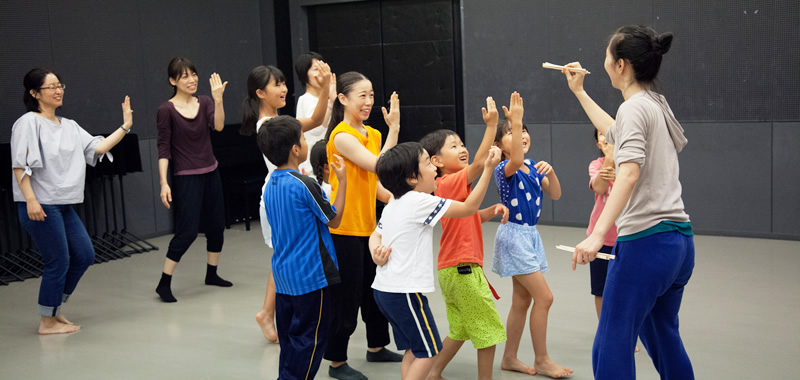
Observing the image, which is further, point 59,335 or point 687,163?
point 687,163

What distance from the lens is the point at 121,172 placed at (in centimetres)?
671

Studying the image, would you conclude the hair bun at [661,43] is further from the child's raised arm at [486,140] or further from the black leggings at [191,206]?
the black leggings at [191,206]

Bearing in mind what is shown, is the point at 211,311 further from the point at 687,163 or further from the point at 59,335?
the point at 687,163

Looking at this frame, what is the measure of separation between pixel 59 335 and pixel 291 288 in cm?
226

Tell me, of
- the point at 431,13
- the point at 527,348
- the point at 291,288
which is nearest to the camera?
the point at 291,288

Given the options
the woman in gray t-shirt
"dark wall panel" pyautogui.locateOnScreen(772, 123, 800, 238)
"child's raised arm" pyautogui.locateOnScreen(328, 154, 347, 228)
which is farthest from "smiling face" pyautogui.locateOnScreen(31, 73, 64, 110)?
"dark wall panel" pyautogui.locateOnScreen(772, 123, 800, 238)

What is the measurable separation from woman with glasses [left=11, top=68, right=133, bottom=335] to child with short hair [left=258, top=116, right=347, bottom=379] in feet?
6.28

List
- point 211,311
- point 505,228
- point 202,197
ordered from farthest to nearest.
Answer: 1. point 202,197
2. point 211,311
3. point 505,228

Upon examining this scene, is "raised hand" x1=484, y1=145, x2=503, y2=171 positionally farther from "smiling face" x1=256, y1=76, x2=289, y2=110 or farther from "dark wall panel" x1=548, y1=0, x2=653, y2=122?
"dark wall panel" x1=548, y1=0, x2=653, y2=122

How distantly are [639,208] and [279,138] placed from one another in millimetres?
1360

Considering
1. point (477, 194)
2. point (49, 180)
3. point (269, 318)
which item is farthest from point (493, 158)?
point (49, 180)

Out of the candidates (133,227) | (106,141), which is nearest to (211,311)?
(106,141)

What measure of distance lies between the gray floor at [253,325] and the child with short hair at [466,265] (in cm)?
47

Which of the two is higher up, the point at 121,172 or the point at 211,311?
the point at 121,172
